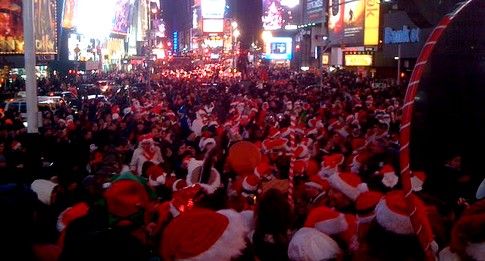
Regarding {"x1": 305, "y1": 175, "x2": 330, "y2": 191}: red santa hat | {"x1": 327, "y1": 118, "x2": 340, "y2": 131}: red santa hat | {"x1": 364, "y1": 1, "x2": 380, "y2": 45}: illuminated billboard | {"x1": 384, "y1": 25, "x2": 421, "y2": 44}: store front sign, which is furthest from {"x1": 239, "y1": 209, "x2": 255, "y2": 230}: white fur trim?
{"x1": 364, "y1": 1, "x2": 380, "y2": 45}: illuminated billboard

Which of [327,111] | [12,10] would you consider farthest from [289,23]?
[327,111]

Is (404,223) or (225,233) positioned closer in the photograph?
(225,233)

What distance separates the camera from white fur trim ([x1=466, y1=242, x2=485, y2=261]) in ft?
11.1

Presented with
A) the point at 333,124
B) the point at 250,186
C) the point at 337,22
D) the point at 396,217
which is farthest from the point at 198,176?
the point at 337,22

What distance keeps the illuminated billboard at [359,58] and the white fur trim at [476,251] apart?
156ft

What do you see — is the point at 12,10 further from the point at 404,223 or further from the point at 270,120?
the point at 404,223

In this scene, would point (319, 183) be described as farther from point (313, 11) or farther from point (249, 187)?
point (313, 11)

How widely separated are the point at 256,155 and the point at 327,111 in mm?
8420

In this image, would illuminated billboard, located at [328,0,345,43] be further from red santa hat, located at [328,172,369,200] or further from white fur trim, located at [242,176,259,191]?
red santa hat, located at [328,172,369,200]

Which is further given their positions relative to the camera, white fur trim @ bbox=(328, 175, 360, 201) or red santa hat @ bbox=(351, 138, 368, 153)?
red santa hat @ bbox=(351, 138, 368, 153)

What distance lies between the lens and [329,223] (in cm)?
473

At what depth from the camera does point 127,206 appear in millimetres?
4789

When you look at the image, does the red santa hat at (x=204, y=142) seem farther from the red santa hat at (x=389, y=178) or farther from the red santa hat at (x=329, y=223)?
the red santa hat at (x=329, y=223)

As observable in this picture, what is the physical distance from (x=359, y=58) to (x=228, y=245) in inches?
1913
